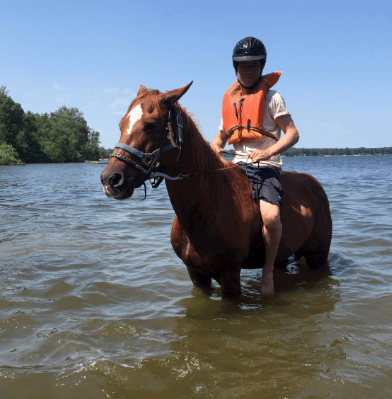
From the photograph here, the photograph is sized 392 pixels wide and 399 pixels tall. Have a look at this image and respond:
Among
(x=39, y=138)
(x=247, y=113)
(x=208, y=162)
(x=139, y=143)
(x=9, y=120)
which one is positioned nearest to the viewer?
(x=139, y=143)

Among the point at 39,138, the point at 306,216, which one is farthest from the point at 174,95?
the point at 39,138

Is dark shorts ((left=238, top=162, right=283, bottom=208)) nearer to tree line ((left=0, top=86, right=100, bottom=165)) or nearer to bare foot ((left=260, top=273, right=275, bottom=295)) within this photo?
bare foot ((left=260, top=273, right=275, bottom=295))

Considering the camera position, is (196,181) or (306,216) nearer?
(196,181)

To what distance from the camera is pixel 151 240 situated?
7.92m

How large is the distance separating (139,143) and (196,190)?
31.1 inches

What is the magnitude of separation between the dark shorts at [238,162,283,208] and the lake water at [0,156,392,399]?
4.21ft

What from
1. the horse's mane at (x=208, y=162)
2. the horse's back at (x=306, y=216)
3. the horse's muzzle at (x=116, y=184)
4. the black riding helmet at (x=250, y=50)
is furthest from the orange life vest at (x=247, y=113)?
the horse's muzzle at (x=116, y=184)

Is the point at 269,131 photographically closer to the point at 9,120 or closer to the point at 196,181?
the point at 196,181

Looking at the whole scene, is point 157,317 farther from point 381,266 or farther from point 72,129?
point 72,129

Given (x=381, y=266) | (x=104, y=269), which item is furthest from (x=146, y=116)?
(x=381, y=266)

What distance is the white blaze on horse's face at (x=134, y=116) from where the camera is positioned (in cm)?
299

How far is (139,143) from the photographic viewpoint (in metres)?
2.96

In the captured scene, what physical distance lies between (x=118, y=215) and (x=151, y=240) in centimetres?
357

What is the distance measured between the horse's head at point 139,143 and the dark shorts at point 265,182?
4.07 ft
